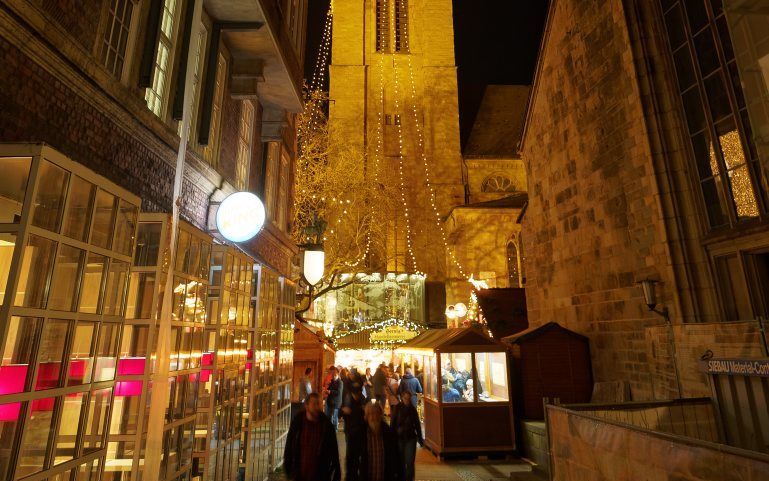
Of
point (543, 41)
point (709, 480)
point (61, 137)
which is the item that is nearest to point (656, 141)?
point (543, 41)

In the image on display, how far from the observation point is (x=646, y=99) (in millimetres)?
8852

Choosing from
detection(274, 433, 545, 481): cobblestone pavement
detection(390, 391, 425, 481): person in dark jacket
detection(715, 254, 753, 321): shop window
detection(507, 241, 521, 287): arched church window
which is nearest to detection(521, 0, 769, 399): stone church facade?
detection(715, 254, 753, 321): shop window

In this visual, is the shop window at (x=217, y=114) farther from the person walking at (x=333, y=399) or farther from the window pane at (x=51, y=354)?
the person walking at (x=333, y=399)

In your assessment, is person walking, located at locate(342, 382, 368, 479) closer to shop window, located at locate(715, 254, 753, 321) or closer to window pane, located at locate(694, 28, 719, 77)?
shop window, located at locate(715, 254, 753, 321)

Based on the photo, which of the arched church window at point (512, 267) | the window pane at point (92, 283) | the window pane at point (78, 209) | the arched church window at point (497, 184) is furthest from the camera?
the arched church window at point (497, 184)

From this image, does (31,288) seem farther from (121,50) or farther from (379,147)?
(379,147)

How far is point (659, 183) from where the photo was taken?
845 centimetres

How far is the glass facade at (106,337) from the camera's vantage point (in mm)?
2545

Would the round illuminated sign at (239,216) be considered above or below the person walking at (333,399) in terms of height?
above

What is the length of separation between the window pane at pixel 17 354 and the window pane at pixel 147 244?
1.52m

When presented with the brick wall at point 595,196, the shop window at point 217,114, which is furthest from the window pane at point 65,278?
the brick wall at point 595,196

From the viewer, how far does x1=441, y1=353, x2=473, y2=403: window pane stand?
1001 cm

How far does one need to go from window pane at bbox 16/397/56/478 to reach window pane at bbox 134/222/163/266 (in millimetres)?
1574

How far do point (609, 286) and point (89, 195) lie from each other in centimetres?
986
